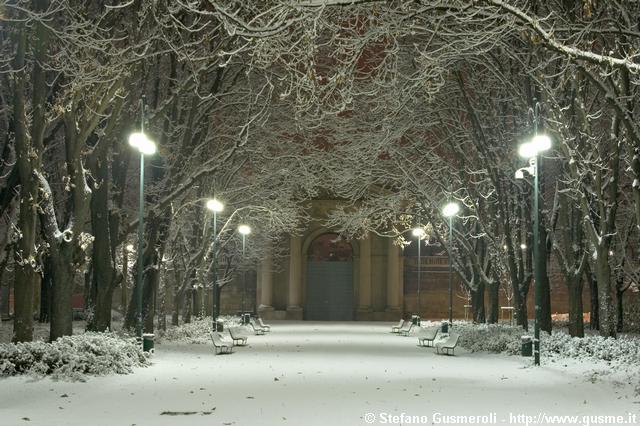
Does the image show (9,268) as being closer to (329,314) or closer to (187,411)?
(329,314)

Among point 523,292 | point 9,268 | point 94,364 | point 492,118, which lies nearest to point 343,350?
point 523,292

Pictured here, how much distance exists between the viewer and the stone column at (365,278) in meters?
66.8

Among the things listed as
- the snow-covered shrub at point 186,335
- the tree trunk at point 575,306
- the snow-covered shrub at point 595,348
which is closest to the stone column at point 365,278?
the snow-covered shrub at point 186,335

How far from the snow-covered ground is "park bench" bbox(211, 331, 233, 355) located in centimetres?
183

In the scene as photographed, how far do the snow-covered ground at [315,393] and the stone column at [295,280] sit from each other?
40576 millimetres

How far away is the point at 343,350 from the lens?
2989 cm

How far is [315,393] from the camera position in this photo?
643 inches

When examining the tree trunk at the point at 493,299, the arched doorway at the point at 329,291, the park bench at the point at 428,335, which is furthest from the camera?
the arched doorway at the point at 329,291

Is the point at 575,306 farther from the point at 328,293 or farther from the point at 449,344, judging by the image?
the point at 328,293

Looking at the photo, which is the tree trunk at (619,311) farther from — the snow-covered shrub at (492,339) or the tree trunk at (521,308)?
the tree trunk at (521,308)

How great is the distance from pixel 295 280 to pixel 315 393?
1968 inches

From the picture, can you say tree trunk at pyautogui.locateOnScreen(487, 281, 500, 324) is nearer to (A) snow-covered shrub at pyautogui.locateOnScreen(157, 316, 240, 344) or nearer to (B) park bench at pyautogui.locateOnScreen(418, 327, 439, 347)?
(B) park bench at pyautogui.locateOnScreen(418, 327, 439, 347)

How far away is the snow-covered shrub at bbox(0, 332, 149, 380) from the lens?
18.6 metres

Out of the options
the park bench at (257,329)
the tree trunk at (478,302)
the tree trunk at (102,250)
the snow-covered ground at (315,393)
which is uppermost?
the tree trunk at (102,250)
